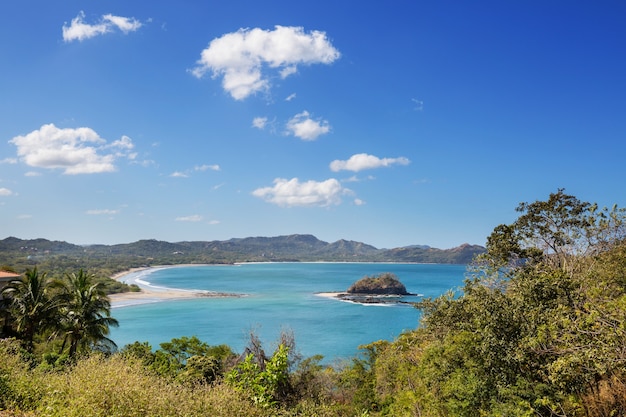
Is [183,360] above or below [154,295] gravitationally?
above

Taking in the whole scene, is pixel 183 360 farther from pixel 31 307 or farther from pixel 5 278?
pixel 5 278

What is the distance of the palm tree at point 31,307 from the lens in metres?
24.2

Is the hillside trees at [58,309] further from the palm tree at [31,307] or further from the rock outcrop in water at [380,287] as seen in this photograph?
the rock outcrop in water at [380,287]

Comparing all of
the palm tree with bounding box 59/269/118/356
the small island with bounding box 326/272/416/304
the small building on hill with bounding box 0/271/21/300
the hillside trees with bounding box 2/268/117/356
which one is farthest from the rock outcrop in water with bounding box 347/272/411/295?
the hillside trees with bounding box 2/268/117/356

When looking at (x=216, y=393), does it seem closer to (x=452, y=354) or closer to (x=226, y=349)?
(x=452, y=354)

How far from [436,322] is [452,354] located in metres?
5.97

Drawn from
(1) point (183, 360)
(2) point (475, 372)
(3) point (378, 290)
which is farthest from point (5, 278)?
(3) point (378, 290)

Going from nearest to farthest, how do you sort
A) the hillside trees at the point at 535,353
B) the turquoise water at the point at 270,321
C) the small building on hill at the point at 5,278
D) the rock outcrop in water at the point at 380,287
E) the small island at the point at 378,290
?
the hillside trees at the point at 535,353
the small building on hill at the point at 5,278
the turquoise water at the point at 270,321
the small island at the point at 378,290
the rock outcrop in water at the point at 380,287

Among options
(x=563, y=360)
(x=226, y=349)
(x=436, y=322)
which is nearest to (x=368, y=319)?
(x=226, y=349)

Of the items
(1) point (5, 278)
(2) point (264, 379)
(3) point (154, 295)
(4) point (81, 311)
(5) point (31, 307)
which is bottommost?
(3) point (154, 295)

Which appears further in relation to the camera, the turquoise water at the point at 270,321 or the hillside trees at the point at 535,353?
the turquoise water at the point at 270,321

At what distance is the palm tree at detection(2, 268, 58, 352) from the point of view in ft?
79.3

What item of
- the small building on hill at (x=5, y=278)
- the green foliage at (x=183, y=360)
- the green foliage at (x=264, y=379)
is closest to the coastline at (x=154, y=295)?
the small building on hill at (x=5, y=278)

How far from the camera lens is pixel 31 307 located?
24.3m
